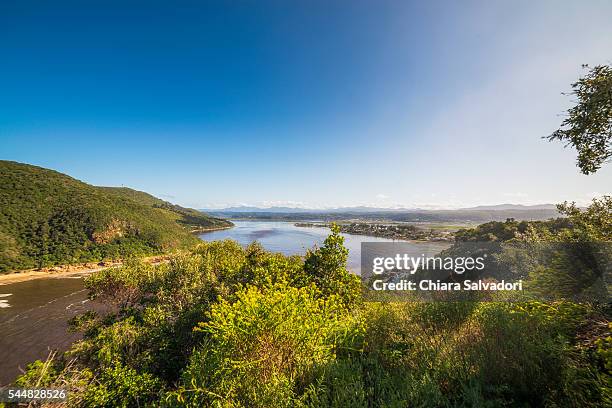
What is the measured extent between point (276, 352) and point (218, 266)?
18298 millimetres

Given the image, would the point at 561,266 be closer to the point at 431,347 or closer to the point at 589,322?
the point at 589,322

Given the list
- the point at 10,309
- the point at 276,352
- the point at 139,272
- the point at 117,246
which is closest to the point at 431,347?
the point at 276,352

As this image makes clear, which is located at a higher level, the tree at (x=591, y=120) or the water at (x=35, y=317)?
the tree at (x=591, y=120)

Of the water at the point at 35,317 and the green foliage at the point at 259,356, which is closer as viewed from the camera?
the green foliage at the point at 259,356

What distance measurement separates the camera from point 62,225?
68.9m

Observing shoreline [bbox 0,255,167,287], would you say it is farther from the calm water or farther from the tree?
the tree

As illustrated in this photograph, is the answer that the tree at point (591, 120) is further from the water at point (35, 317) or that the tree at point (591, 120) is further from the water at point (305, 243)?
the water at point (305, 243)

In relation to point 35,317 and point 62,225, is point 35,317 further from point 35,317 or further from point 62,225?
point 62,225

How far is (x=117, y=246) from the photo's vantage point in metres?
73.4

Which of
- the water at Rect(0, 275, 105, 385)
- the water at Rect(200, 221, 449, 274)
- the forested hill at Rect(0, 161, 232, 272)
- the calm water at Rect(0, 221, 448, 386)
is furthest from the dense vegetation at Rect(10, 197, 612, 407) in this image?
the forested hill at Rect(0, 161, 232, 272)

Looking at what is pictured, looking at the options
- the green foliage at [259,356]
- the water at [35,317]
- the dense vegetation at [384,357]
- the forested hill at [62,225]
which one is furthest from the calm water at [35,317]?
the forested hill at [62,225]

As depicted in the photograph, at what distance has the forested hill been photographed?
2437 inches

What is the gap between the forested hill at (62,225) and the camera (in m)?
61.9

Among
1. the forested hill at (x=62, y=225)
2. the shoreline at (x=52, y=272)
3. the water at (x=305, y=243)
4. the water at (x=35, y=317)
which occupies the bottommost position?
the water at (x=35, y=317)
